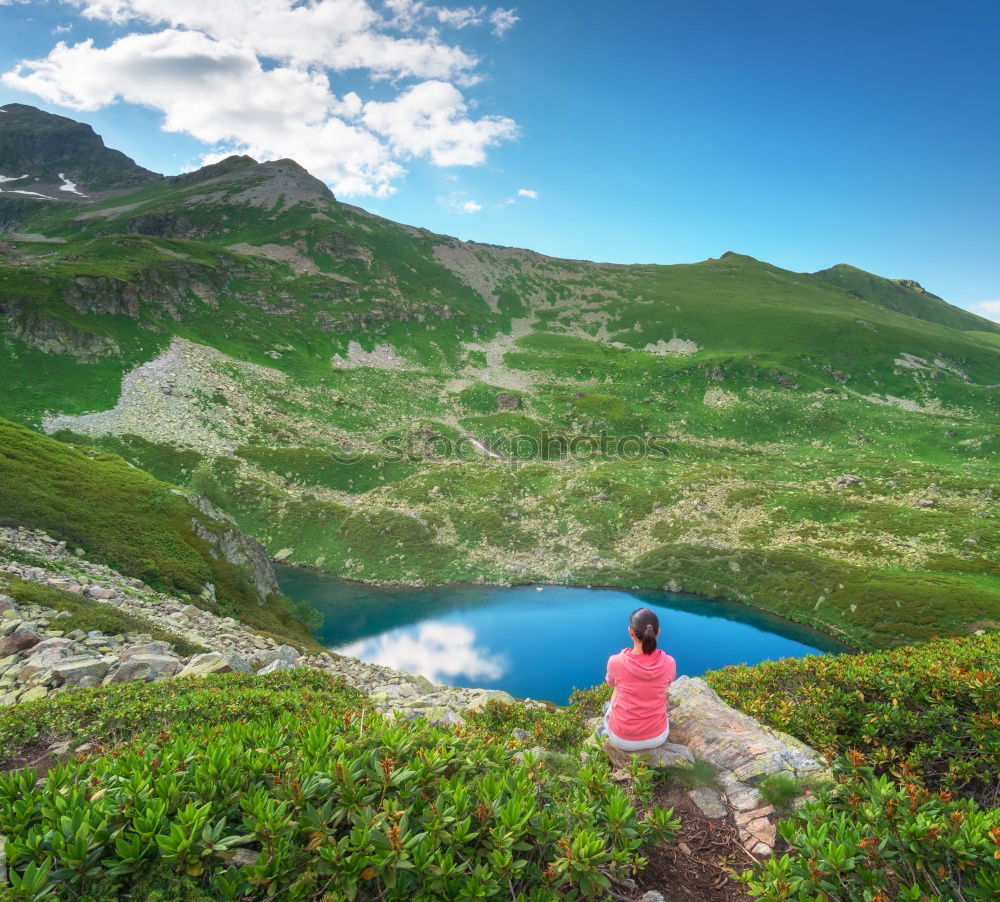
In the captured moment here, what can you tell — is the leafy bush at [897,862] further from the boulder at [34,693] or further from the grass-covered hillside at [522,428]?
the grass-covered hillside at [522,428]

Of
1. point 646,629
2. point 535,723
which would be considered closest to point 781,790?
point 646,629

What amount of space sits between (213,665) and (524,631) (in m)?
37.0

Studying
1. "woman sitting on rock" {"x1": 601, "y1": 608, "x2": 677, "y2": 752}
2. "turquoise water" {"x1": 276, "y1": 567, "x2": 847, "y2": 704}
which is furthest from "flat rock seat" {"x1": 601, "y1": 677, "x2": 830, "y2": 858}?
"turquoise water" {"x1": 276, "y1": 567, "x2": 847, "y2": 704}

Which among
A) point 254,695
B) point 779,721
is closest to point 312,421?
point 254,695

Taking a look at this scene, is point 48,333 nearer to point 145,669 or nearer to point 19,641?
point 19,641

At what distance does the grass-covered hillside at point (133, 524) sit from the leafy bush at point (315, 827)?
2731 centimetres

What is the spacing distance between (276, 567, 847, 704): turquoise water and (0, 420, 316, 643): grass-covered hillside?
12.5 metres

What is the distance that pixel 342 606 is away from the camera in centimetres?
5338

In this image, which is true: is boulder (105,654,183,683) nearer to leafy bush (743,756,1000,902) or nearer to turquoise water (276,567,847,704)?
leafy bush (743,756,1000,902)

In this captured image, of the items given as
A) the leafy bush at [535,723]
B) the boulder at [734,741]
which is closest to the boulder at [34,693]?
the leafy bush at [535,723]

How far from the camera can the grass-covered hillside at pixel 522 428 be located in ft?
197

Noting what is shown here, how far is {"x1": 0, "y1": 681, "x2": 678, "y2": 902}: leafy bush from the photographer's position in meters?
4.52

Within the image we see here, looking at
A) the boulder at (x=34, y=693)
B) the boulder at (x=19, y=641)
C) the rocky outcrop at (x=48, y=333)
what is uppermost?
the rocky outcrop at (x=48, y=333)

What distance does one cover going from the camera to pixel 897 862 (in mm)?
5457
